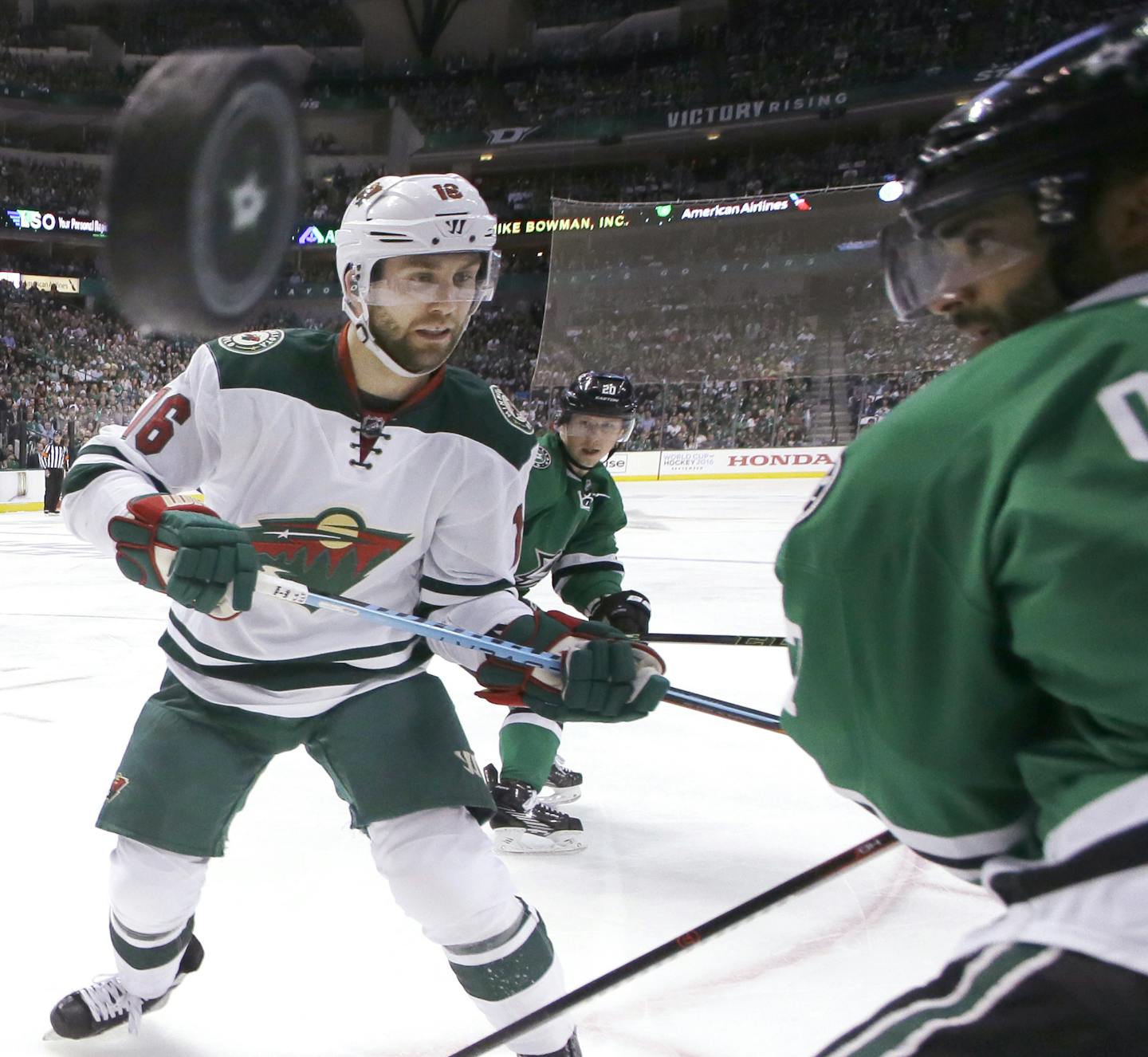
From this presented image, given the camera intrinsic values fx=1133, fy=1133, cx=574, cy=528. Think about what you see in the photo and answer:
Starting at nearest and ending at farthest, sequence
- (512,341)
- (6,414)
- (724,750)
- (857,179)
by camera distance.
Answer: (724,750) < (6,414) < (857,179) < (512,341)

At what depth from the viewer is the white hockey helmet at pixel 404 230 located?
1.56 meters

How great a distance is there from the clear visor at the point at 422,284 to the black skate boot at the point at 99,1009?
3.21 feet

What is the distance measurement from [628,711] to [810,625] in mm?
718

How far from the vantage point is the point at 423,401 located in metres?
1.55

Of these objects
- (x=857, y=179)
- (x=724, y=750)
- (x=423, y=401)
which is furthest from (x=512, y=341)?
(x=423, y=401)

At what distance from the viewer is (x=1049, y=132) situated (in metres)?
0.63

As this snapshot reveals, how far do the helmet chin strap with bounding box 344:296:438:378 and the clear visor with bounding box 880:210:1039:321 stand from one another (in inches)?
31.8

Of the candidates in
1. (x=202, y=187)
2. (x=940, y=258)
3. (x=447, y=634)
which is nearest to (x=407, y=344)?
(x=447, y=634)

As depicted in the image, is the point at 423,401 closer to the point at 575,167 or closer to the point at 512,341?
the point at 512,341

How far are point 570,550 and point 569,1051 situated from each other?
1.47m

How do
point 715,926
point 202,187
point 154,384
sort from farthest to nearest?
point 154,384
point 202,187
point 715,926

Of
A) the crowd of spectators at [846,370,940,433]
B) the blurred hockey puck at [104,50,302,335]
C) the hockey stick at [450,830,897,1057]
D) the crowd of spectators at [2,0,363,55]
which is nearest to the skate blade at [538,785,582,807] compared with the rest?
the hockey stick at [450,830,897,1057]

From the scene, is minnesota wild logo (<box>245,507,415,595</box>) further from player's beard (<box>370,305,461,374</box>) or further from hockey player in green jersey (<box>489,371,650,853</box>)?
hockey player in green jersey (<box>489,371,650,853</box>)

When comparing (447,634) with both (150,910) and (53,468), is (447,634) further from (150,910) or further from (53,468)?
(53,468)
